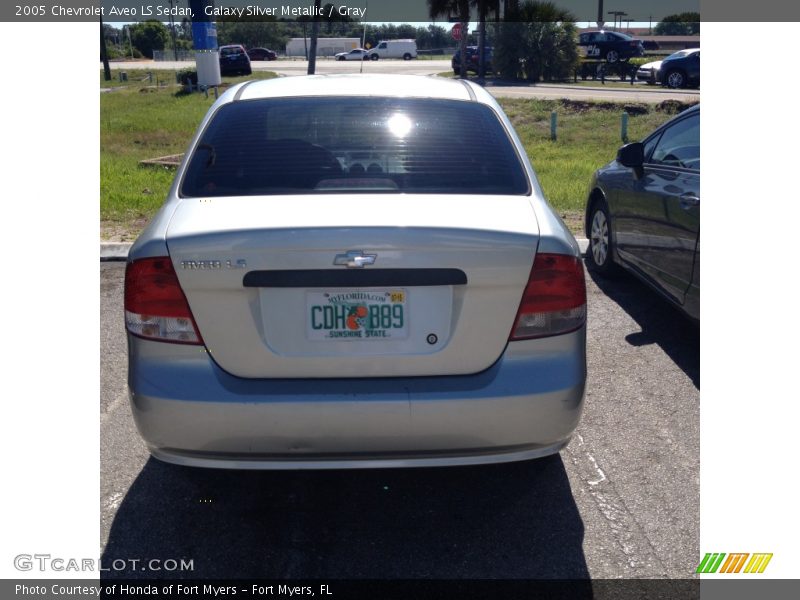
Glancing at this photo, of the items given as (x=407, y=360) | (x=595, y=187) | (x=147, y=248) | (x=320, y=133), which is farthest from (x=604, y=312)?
(x=147, y=248)

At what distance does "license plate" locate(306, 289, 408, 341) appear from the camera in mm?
2980

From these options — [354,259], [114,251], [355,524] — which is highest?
[354,259]

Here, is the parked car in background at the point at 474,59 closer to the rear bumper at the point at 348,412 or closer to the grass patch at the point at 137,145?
the grass patch at the point at 137,145

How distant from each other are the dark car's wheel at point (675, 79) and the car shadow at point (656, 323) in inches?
915

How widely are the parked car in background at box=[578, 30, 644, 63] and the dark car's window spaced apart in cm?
3284

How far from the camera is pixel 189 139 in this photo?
18.9 metres

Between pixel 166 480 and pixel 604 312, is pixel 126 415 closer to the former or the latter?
pixel 166 480

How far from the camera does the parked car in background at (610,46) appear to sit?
123 ft

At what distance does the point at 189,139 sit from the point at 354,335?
668 inches

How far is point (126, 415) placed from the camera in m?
4.53

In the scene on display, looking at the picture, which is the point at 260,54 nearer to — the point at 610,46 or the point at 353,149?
the point at 610,46
